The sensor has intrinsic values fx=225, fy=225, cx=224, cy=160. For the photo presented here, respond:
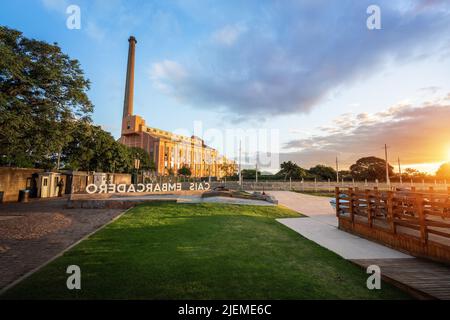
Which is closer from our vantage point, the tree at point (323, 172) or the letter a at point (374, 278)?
the letter a at point (374, 278)

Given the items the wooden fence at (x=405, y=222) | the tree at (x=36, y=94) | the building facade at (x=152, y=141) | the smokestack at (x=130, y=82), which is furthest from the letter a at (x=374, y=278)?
the smokestack at (x=130, y=82)

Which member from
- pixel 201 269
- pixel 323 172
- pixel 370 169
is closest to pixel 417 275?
pixel 201 269

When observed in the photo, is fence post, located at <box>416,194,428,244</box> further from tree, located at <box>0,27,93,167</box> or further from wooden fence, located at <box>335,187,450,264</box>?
tree, located at <box>0,27,93,167</box>

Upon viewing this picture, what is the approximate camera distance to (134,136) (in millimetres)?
73625

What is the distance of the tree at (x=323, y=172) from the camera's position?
6919 centimetres

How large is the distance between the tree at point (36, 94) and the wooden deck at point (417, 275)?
12.5 metres

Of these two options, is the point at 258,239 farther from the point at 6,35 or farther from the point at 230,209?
the point at 6,35

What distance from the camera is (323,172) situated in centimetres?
7081

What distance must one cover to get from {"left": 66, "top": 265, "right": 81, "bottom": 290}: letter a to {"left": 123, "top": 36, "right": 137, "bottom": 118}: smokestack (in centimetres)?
6615

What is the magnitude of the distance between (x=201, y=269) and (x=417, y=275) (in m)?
4.32

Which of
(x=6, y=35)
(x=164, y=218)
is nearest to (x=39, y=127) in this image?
(x=6, y=35)

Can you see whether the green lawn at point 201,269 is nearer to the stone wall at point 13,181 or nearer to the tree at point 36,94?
the tree at point 36,94

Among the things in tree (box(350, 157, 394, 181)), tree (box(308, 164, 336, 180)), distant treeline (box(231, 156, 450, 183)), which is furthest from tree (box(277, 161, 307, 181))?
tree (box(350, 157, 394, 181))

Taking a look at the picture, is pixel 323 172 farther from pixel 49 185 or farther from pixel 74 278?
pixel 74 278
